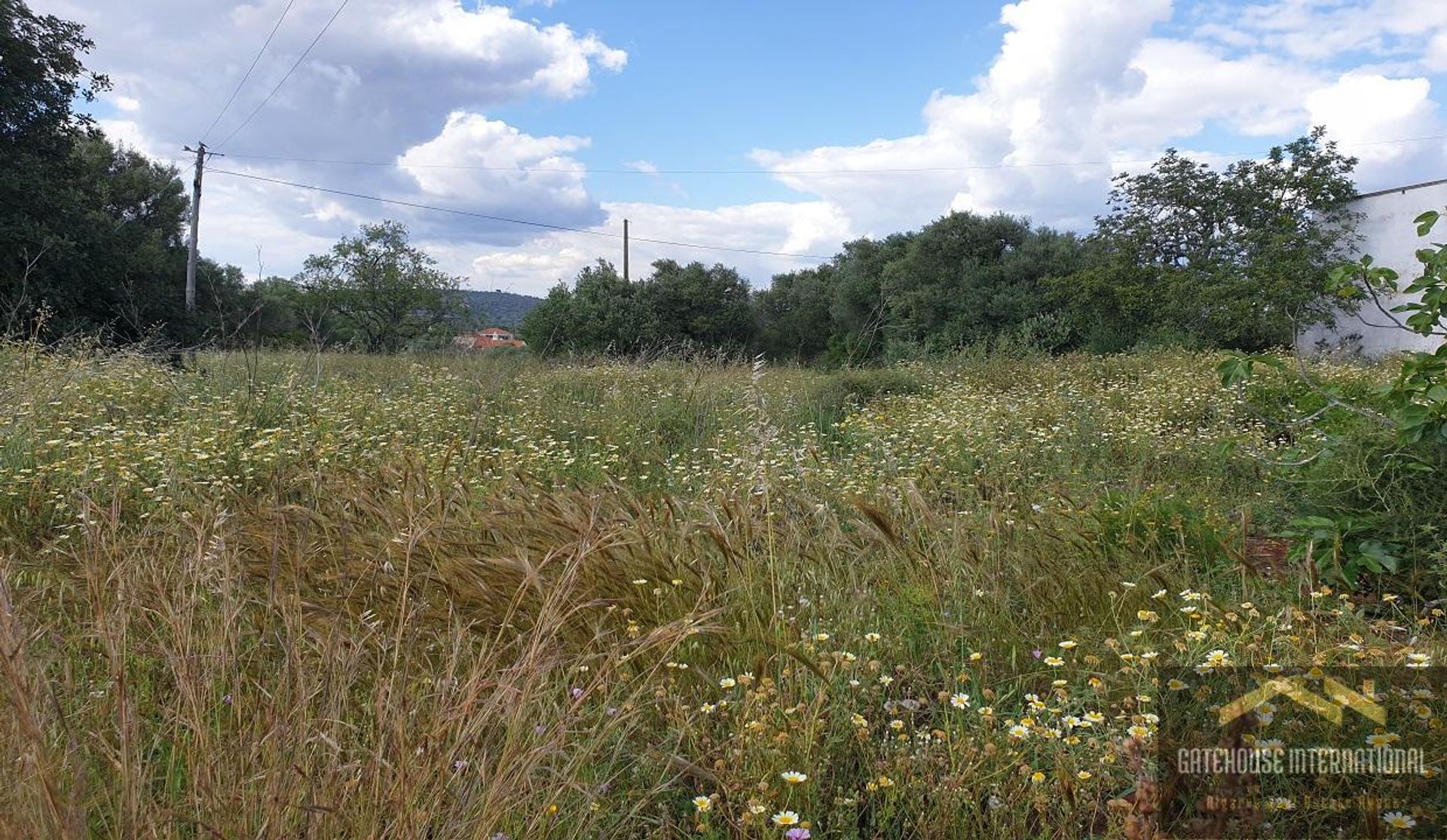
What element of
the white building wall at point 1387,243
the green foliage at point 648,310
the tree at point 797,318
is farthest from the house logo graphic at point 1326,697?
the tree at point 797,318

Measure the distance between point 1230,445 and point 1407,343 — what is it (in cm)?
2526

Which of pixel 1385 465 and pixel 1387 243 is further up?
pixel 1387 243

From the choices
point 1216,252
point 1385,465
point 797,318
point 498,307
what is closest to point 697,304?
point 797,318

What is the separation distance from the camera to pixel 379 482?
4.21 m

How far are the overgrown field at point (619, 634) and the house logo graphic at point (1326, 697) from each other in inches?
5.7

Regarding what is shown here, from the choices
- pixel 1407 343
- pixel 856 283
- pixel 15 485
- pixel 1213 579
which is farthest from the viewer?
pixel 856 283

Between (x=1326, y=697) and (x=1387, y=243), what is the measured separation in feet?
92.7

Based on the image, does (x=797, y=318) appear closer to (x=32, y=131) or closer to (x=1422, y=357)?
(x=32, y=131)

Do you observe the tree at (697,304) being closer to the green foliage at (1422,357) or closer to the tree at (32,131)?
the tree at (32,131)

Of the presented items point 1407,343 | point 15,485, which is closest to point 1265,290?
point 1407,343

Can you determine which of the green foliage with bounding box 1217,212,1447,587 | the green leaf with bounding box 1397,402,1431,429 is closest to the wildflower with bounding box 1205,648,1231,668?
the green foliage with bounding box 1217,212,1447,587

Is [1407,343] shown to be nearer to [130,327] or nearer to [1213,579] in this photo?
[1213,579]

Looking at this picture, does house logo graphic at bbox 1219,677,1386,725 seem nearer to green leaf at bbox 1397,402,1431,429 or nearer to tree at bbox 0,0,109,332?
green leaf at bbox 1397,402,1431,429

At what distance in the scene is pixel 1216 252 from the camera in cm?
2241
